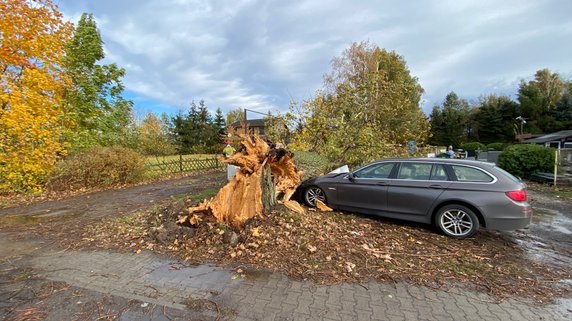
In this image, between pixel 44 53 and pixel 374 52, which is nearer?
pixel 44 53

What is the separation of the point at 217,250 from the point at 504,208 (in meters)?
4.65

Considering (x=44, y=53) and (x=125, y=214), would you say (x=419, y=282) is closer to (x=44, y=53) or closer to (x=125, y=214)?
(x=125, y=214)

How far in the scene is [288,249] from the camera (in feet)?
13.4

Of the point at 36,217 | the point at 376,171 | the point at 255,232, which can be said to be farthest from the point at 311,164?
the point at 36,217

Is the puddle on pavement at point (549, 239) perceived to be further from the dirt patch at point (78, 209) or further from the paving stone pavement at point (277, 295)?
the dirt patch at point (78, 209)

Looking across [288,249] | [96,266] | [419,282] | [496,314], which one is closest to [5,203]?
[96,266]

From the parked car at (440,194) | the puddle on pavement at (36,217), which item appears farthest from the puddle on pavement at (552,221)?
the puddle on pavement at (36,217)

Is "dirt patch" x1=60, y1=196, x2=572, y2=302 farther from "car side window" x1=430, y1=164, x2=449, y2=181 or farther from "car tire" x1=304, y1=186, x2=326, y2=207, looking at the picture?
"car side window" x1=430, y1=164, x2=449, y2=181

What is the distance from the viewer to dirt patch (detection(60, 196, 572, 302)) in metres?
3.40

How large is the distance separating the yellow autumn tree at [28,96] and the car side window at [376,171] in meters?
9.97

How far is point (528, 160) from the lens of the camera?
11508 mm

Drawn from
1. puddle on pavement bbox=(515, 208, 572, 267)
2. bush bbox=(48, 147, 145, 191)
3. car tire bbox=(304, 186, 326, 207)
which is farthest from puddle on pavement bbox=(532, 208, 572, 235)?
bush bbox=(48, 147, 145, 191)

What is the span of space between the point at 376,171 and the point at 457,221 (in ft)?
5.54

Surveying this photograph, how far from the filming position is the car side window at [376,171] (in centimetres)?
561
